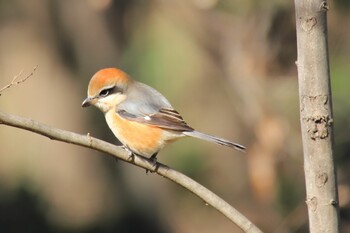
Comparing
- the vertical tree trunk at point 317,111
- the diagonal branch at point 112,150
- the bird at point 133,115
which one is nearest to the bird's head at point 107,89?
the bird at point 133,115

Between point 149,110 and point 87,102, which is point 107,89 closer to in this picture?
point 87,102

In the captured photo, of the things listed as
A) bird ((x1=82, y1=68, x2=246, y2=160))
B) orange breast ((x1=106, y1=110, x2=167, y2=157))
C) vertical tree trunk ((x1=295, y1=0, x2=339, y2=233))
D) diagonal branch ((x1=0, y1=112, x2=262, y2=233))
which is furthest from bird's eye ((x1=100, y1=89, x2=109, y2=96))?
vertical tree trunk ((x1=295, y1=0, x2=339, y2=233))

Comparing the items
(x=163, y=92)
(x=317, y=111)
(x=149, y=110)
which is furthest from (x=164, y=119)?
(x=163, y=92)

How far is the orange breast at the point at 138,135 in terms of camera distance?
353 cm

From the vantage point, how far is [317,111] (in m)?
1.90

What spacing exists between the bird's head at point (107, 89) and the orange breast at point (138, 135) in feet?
0.25

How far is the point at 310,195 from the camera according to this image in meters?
1.93

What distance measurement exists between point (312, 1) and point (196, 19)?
425 cm

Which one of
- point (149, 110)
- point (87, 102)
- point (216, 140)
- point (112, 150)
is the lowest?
point (112, 150)

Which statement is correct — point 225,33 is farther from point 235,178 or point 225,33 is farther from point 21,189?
point 235,178

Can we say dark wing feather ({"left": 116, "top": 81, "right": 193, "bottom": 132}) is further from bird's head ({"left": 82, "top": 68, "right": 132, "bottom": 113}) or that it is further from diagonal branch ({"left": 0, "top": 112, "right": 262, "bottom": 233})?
diagonal branch ({"left": 0, "top": 112, "right": 262, "bottom": 233})

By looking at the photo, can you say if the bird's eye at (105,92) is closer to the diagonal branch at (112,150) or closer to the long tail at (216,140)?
the long tail at (216,140)

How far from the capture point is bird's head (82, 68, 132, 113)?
A: 3570 millimetres

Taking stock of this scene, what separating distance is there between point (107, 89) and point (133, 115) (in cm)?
19
